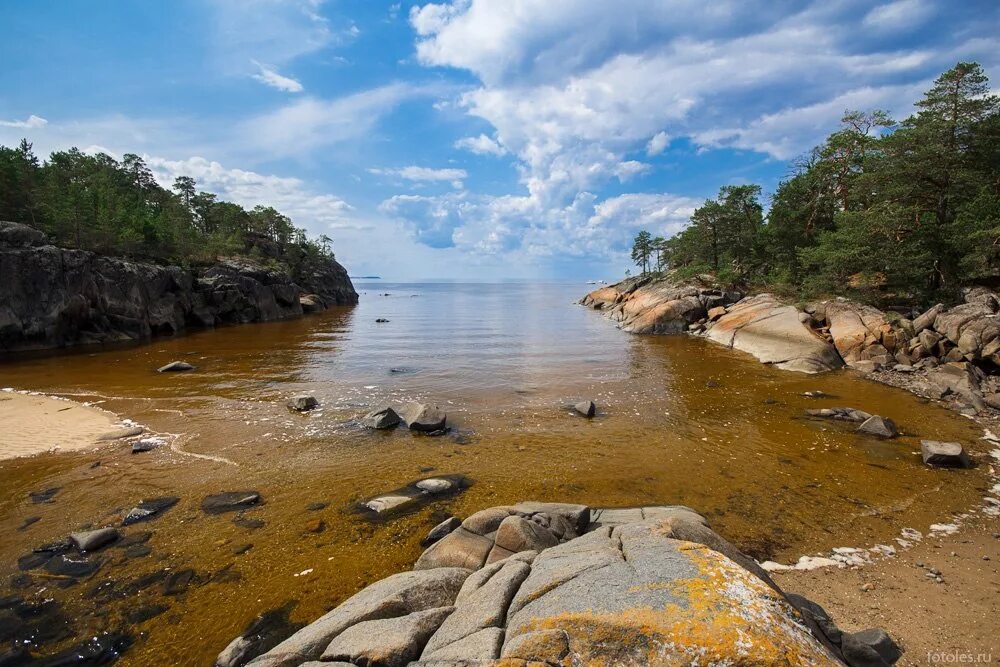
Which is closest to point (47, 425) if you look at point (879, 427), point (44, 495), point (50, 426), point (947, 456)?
point (50, 426)

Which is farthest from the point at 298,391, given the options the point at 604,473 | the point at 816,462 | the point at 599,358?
the point at 816,462

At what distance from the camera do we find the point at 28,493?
36.4ft

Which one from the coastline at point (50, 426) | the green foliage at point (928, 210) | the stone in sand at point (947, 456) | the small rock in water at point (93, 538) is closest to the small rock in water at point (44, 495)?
the small rock in water at point (93, 538)

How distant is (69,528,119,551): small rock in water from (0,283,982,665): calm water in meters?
0.40

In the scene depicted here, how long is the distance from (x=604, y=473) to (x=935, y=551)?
6994 millimetres

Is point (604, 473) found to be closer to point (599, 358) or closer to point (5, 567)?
point (5, 567)

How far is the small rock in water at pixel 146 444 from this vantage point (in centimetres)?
1375

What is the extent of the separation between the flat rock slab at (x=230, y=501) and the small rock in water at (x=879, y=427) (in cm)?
2001

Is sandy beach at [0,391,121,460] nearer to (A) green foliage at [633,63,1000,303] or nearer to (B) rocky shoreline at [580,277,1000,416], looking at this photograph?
(B) rocky shoreline at [580,277,1000,416]

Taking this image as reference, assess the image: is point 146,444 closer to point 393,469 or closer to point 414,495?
point 393,469

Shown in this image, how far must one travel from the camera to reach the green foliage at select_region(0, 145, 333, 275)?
43938 millimetres

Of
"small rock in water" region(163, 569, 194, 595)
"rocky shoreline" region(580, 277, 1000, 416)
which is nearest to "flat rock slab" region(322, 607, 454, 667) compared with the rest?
"small rock in water" region(163, 569, 194, 595)

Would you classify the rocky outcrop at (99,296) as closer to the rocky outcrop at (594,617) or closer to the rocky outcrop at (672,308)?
the rocky outcrop at (594,617)

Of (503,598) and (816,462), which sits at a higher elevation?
(503,598)
